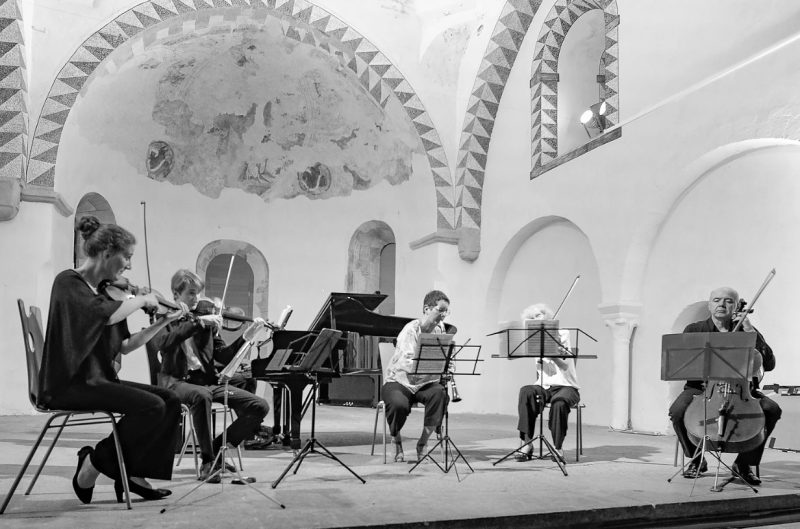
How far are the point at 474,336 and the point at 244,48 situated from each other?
22.0ft

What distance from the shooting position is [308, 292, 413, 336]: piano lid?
8.02 metres

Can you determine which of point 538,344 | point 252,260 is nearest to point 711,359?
point 538,344

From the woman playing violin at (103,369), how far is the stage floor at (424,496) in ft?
0.73

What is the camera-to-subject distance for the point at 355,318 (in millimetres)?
8078

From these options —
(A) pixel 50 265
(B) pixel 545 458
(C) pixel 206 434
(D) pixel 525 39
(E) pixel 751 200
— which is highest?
(D) pixel 525 39

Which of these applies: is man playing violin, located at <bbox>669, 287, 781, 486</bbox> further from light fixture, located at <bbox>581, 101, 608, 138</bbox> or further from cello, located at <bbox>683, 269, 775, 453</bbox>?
light fixture, located at <bbox>581, 101, 608, 138</bbox>

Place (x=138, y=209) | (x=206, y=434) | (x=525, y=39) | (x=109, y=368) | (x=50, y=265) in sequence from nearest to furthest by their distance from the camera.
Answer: (x=109, y=368), (x=206, y=434), (x=50, y=265), (x=525, y=39), (x=138, y=209)

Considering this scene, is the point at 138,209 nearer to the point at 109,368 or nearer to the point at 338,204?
the point at 338,204

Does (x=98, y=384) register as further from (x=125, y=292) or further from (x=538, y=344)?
(x=538, y=344)

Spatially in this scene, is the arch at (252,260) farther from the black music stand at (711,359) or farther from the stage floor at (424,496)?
the black music stand at (711,359)

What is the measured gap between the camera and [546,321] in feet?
20.4

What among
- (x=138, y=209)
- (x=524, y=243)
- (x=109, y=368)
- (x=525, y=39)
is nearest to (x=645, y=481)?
(x=109, y=368)

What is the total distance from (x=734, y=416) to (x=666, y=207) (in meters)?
5.14

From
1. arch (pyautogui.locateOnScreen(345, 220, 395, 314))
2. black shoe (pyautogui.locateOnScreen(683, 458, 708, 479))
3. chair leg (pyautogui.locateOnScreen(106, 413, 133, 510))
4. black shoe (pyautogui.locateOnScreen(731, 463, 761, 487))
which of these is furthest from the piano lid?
arch (pyautogui.locateOnScreen(345, 220, 395, 314))
